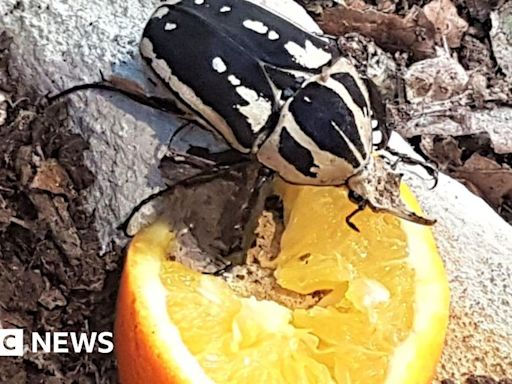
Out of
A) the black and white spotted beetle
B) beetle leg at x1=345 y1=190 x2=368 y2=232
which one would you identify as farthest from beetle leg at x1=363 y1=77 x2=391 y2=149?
beetle leg at x1=345 y1=190 x2=368 y2=232

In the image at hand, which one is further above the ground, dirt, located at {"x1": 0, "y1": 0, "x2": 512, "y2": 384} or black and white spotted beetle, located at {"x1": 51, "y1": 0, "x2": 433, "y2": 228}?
black and white spotted beetle, located at {"x1": 51, "y1": 0, "x2": 433, "y2": 228}

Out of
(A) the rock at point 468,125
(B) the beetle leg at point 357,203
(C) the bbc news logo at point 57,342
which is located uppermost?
(B) the beetle leg at point 357,203

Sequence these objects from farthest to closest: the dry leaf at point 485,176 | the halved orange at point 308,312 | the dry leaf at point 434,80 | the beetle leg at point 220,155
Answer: the dry leaf at point 434,80 < the dry leaf at point 485,176 < the beetle leg at point 220,155 < the halved orange at point 308,312

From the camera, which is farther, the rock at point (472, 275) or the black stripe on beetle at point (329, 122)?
the rock at point (472, 275)

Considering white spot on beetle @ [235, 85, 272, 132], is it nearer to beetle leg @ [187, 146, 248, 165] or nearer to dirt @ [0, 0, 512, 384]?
beetle leg @ [187, 146, 248, 165]

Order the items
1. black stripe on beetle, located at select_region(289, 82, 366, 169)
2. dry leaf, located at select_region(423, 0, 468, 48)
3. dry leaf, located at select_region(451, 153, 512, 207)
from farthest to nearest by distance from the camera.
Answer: dry leaf, located at select_region(423, 0, 468, 48) < dry leaf, located at select_region(451, 153, 512, 207) < black stripe on beetle, located at select_region(289, 82, 366, 169)

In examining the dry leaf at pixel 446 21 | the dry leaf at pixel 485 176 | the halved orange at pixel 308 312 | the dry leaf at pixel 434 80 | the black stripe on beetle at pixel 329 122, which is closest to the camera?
the halved orange at pixel 308 312

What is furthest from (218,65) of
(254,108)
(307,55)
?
(307,55)

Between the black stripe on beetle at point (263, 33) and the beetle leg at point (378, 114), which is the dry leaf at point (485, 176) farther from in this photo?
the black stripe on beetle at point (263, 33)

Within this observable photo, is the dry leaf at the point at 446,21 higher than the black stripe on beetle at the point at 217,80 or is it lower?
lower

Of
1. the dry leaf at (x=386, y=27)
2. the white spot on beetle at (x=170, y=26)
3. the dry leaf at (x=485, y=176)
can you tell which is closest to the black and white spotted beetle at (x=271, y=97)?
the white spot on beetle at (x=170, y=26)
